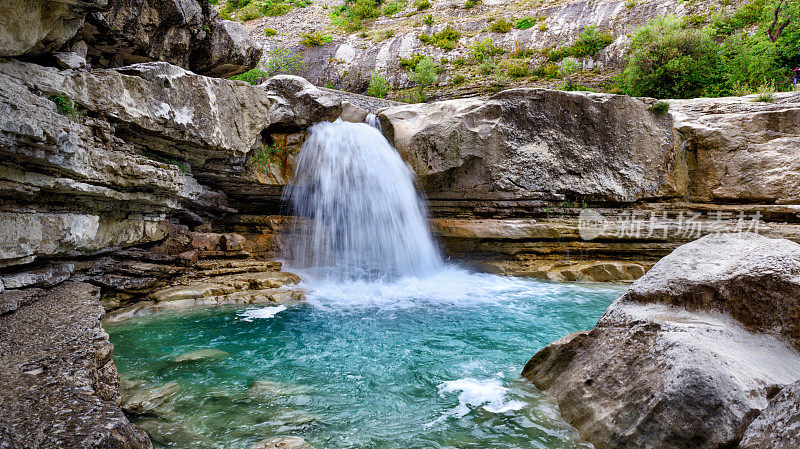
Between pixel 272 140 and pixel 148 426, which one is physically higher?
pixel 272 140

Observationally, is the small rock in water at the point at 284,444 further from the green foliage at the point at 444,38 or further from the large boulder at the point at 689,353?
the green foliage at the point at 444,38

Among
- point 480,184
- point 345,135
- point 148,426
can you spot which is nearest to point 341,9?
point 345,135

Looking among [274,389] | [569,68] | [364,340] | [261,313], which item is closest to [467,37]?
[569,68]

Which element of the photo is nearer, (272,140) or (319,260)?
(272,140)

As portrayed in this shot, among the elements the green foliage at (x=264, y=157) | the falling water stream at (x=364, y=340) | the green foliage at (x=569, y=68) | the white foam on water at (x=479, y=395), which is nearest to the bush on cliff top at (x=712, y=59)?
the green foliage at (x=569, y=68)

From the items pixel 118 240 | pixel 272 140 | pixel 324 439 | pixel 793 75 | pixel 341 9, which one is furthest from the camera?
pixel 341 9

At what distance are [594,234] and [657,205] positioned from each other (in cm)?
217

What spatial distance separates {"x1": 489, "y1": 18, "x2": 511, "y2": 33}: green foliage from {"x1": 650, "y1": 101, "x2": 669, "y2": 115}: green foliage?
13.3m

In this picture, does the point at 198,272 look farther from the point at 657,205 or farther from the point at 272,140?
the point at 657,205

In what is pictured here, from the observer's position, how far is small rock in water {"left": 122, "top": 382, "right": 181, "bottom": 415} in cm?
360

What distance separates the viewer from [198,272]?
8852 millimetres

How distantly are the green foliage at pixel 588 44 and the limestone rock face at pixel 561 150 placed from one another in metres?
9.55

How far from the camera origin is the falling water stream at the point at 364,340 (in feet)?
11.2

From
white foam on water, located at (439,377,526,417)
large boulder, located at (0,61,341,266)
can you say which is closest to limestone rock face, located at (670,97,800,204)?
white foam on water, located at (439,377,526,417)
